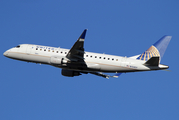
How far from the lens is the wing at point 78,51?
43.1m

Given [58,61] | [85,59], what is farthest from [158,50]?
[58,61]

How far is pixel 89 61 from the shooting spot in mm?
48250

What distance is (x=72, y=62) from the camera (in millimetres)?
47188

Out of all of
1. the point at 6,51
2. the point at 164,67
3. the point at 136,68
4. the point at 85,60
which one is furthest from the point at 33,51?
the point at 164,67

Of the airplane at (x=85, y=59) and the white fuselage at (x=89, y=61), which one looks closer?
the airplane at (x=85, y=59)

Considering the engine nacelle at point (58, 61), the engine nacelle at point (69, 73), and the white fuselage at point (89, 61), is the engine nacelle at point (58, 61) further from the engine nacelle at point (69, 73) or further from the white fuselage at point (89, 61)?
the engine nacelle at point (69, 73)

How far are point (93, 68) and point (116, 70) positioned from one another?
4233 millimetres

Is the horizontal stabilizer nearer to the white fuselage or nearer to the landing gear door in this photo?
the white fuselage

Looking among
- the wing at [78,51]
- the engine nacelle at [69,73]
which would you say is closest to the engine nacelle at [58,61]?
the wing at [78,51]

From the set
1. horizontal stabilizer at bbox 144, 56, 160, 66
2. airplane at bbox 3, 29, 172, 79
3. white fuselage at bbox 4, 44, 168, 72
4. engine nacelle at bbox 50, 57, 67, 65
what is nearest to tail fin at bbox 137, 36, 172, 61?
airplane at bbox 3, 29, 172, 79

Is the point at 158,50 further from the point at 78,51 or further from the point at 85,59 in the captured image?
the point at 78,51

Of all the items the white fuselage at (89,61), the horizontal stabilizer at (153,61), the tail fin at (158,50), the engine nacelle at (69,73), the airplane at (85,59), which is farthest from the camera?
the engine nacelle at (69,73)

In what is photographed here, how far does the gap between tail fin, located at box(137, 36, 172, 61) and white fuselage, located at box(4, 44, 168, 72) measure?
320 cm

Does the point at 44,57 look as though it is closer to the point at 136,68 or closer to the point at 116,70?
the point at 116,70
